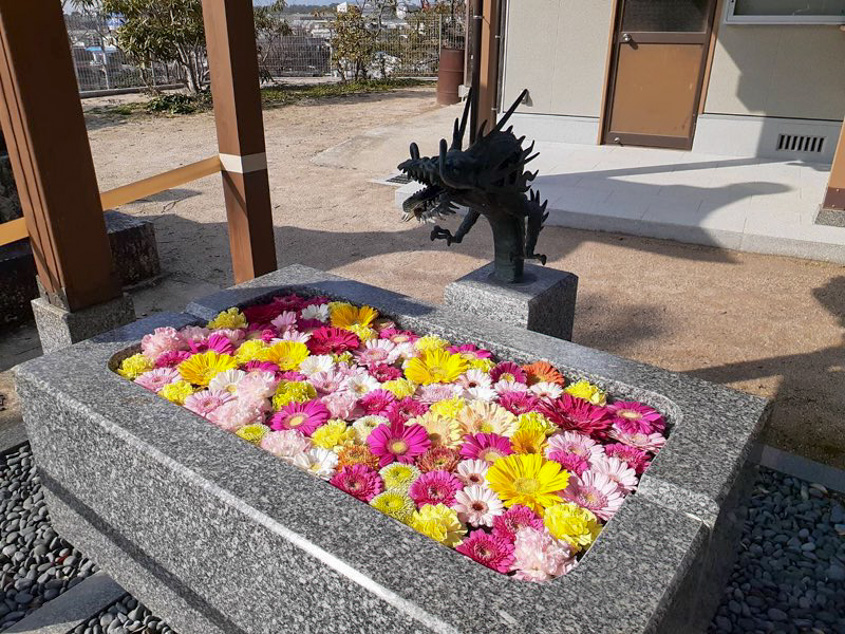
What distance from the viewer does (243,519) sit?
168 cm

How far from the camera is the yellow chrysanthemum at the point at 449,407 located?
221cm

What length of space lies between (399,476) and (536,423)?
0.50 m

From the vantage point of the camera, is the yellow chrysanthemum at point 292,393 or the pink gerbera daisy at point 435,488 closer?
the pink gerbera daisy at point 435,488

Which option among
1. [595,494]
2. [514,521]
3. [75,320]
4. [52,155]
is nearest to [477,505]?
[514,521]

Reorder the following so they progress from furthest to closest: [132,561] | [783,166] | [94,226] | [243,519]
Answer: [783,166]
[94,226]
[132,561]
[243,519]

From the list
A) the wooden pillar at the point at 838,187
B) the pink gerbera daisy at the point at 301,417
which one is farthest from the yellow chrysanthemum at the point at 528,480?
the wooden pillar at the point at 838,187

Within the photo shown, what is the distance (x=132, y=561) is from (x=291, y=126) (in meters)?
10.5

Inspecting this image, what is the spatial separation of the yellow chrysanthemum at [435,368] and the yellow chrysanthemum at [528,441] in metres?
0.42

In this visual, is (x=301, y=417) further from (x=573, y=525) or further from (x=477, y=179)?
(x=477, y=179)

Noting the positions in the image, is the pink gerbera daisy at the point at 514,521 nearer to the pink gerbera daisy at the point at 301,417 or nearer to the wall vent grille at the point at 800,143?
the pink gerbera daisy at the point at 301,417

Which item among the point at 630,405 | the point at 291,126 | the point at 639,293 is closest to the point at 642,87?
the point at 639,293

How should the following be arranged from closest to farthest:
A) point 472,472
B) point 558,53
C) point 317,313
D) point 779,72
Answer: point 472,472
point 317,313
point 779,72
point 558,53

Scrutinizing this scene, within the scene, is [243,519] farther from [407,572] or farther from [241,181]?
[241,181]

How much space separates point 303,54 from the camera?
21.2 m
